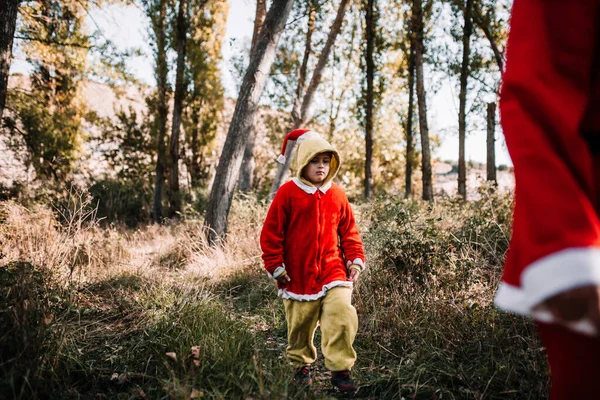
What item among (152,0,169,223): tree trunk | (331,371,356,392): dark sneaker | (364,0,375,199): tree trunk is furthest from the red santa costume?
(364,0,375,199): tree trunk

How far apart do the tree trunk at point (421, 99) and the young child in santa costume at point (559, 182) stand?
476 inches

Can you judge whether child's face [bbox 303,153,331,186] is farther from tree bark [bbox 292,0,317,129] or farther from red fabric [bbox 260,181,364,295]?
tree bark [bbox 292,0,317,129]

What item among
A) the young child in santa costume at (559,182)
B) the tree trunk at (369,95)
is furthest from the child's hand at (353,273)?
the tree trunk at (369,95)

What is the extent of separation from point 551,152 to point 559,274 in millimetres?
274

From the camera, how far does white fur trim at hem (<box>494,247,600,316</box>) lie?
0.82 m

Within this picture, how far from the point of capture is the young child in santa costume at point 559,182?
85 centimetres

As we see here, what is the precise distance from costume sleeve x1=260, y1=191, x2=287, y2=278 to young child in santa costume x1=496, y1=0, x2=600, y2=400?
1.94 m

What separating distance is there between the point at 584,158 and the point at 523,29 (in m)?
0.38

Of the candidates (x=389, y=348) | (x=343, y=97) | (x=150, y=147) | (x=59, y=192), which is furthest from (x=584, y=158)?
(x=343, y=97)

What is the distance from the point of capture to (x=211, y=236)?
21.7 ft

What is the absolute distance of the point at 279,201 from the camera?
297cm

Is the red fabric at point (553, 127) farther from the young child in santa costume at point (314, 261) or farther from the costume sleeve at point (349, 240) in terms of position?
the costume sleeve at point (349, 240)

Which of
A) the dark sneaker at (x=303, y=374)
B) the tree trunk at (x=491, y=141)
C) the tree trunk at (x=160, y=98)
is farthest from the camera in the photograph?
the tree trunk at (x=491, y=141)

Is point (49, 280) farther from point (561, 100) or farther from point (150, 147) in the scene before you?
point (150, 147)
